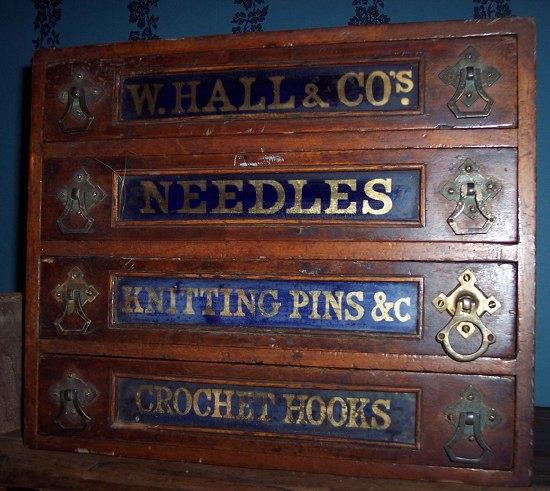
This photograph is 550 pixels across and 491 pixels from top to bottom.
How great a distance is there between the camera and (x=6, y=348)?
4.83ft

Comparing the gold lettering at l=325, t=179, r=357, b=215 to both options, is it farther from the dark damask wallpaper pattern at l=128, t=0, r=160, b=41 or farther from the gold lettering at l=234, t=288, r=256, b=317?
the dark damask wallpaper pattern at l=128, t=0, r=160, b=41

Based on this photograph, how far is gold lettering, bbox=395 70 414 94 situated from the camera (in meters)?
1.24

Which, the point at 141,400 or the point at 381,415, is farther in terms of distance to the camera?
the point at 141,400

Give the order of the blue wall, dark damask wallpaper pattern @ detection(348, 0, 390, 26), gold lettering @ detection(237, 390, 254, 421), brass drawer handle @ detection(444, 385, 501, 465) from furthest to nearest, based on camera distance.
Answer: dark damask wallpaper pattern @ detection(348, 0, 390, 26)
the blue wall
gold lettering @ detection(237, 390, 254, 421)
brass drawer handle @ detection(444, 385, 501, 465)

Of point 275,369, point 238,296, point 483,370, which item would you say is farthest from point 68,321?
point 483,370

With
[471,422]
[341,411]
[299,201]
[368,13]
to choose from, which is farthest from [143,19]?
[471,422]

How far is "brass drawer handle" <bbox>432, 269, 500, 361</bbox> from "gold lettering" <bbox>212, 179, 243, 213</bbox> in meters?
0.56

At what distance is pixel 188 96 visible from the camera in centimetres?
134

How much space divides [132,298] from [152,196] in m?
0.27

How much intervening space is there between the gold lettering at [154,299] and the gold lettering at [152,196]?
0.21 metres

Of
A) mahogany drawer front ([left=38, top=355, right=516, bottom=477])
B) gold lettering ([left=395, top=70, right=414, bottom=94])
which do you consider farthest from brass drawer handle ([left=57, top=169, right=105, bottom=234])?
gold lettering ([left=395, top=70, right=414, bottom=94])

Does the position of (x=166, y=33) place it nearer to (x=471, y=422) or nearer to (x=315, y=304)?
(x=315, y=304)

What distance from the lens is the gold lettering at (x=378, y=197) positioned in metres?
1.25

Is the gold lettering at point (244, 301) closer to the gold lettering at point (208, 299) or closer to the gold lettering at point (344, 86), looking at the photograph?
the gold lettering at point (208, 299)
